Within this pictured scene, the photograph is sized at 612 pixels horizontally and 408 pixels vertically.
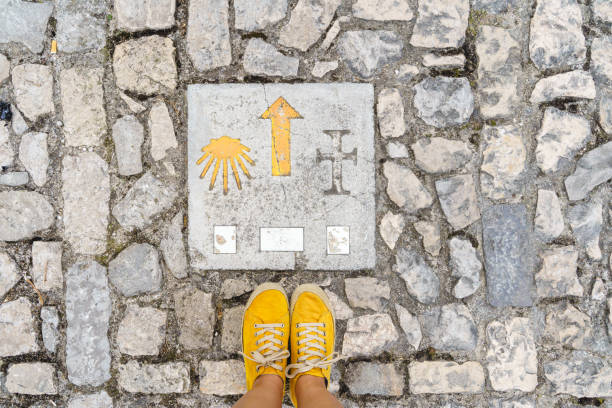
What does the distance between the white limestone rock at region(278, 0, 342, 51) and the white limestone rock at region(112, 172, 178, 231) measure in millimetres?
946

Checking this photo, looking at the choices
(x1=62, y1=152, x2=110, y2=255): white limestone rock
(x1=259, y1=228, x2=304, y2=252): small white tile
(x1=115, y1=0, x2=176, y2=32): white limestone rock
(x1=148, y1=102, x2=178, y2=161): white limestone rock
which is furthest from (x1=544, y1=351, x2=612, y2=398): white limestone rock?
(x1=115, y1=0, x2=176, y2=32): white limestone rock

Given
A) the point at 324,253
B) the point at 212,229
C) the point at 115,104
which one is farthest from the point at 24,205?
the point at 324,253

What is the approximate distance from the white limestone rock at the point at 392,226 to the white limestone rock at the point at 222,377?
0.94 m

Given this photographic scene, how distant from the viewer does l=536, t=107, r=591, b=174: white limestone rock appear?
1.99m

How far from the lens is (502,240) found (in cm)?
199

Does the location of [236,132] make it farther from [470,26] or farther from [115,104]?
[470,26]

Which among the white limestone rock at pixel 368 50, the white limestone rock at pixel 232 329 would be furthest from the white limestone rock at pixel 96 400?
the white limestone rock at pixel 368 50

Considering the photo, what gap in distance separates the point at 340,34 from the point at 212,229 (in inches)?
44.5

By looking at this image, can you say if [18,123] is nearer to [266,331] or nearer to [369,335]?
[266,331]

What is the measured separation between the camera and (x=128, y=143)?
199cm

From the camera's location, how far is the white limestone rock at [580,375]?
2000 mm

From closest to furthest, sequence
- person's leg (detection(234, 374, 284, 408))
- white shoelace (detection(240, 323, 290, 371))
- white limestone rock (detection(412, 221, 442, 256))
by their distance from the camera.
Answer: person's leg (detection(234, 374, 284, 408)) < white shoelace (detection(240, 323, 290, 371)) < white limestone rock (detection(412, 221, 442, 256))

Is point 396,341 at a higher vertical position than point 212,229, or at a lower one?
lower

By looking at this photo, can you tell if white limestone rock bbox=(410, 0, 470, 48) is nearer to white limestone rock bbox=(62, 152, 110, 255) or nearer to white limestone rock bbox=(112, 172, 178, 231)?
white limestone rock bbox=(112, 172, 178, 231)
